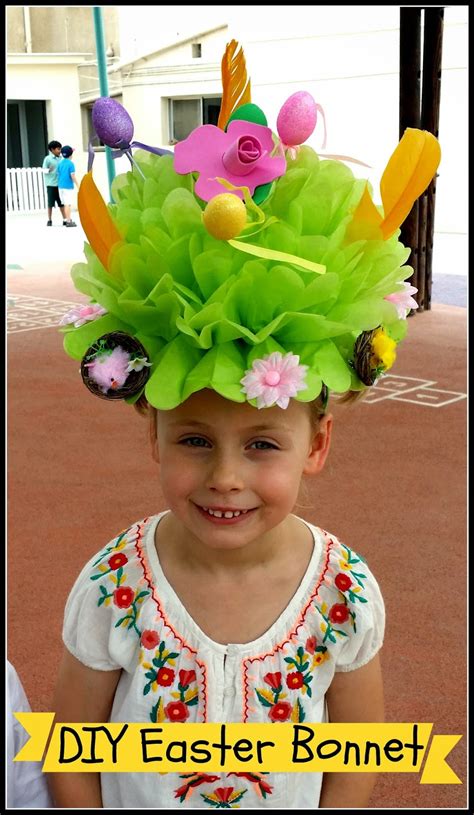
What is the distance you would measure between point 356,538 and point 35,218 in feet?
43.7

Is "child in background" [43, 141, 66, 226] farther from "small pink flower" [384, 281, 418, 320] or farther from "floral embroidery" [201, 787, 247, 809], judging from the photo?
"floral embroidery" [201, 787, 247, 809]

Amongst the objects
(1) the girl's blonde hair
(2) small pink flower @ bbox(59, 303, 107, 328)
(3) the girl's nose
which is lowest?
(3) the girl's nose

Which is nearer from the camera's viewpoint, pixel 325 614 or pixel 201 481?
pixel 201 481

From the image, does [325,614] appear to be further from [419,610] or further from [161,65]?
[161,65]

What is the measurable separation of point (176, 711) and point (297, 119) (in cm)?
81

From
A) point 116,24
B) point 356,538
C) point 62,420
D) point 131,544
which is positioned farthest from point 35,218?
point 131,544

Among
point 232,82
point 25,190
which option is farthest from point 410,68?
point 25,190

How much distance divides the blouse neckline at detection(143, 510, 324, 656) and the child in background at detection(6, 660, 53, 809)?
0.28 meters

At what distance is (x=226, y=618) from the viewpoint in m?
1.22

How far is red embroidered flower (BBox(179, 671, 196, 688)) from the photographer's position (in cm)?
119

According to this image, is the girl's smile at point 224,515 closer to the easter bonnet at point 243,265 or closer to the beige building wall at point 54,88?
the easter bonnet at point 243,265

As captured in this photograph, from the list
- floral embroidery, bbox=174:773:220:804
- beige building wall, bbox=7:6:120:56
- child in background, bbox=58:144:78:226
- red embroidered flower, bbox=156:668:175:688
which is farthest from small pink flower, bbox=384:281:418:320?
beige building wall, bbox=7:6:120:56

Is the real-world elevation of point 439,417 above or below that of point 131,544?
below

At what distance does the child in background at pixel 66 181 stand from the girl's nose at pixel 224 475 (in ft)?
41.5
